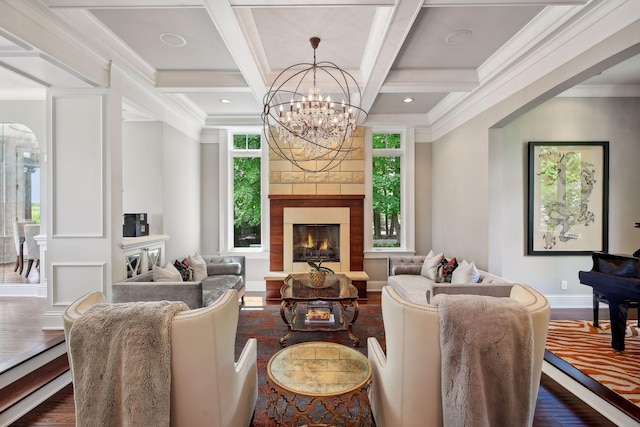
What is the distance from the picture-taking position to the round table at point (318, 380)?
5.18 ft

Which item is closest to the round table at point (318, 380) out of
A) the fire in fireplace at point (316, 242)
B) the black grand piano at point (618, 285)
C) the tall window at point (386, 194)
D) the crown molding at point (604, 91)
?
the black grand piano at point (618, 285)

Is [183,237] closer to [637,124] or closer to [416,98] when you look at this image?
[416,98]

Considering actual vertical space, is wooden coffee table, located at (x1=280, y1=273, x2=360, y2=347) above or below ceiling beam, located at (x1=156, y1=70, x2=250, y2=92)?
below

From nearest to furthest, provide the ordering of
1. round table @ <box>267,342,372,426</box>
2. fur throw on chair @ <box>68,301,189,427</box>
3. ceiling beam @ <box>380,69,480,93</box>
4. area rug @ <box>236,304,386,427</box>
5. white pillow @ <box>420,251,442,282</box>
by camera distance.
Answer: fur throw on chair @ <box>68,301,189,427</box> < round table @ <box>267,342,372,426</box> < area rug @ <box>236,304,386,427</box> < ceiling beam @ <box>380,69,480,93</box> < white pillow @ <box>420,251,442,282</box>

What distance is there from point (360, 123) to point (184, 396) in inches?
188

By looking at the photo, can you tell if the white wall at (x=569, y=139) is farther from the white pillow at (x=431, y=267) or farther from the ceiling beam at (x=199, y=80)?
the ceiling beam at (x=199, y=80)

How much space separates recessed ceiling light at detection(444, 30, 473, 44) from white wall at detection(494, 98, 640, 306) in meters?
1.92

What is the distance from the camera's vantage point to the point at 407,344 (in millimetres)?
1430

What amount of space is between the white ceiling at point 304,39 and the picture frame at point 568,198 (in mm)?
1006

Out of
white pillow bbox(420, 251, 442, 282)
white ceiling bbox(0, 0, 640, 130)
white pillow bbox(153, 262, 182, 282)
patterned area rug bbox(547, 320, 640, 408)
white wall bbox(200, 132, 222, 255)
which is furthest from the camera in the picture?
white wall bbox(200, 132, 222, 255)

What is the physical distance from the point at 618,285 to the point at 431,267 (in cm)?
192

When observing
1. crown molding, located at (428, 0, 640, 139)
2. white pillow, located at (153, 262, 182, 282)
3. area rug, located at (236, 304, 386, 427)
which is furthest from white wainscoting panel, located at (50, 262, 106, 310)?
crown molding, located at (428, 0, 640, 139)

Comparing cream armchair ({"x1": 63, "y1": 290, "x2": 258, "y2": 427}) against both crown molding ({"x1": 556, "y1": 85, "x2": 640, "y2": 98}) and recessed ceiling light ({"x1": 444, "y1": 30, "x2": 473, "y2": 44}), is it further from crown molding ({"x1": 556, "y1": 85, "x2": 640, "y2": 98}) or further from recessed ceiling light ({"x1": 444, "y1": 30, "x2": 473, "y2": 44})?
crown molding ({"x1": 556, "y1": 85, "x2": 640, "y2": 98})

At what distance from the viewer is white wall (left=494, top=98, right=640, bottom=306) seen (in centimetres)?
409
